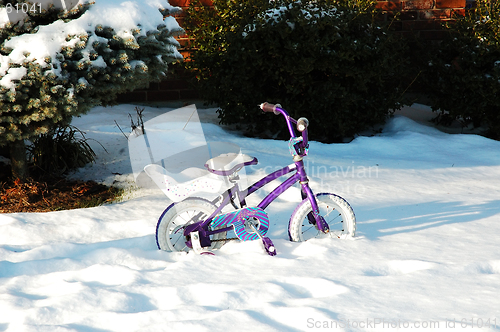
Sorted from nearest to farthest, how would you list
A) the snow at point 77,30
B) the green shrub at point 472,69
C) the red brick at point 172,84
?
the snow at point 77,30 → the green shrub at point 472,69 → the red brick at point 172,84

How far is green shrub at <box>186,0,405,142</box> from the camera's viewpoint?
534 cm

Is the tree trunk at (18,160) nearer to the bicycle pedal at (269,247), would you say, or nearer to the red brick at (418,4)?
the bicycle pedal at (269,247)

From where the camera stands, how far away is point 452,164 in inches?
190

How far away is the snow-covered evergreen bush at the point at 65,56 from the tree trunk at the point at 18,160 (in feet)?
1.33

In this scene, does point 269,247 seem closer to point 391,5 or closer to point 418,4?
point 391,5

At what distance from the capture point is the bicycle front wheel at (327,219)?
295 centimetres

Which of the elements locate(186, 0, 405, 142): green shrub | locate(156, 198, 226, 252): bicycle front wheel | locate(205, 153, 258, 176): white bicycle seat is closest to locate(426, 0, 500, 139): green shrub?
locate(186, 0, 405, 142): green shrub

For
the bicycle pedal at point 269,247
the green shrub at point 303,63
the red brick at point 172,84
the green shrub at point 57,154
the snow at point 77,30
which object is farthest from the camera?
the red brick at point 172,84

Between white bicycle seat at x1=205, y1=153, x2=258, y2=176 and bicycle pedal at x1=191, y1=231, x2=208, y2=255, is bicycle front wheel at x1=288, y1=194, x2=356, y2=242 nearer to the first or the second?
white bicycle seat at x1=205, y1=153, x2=258, y2=176

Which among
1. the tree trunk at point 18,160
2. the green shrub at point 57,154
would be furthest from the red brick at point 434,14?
the tree trunk at point 18,160

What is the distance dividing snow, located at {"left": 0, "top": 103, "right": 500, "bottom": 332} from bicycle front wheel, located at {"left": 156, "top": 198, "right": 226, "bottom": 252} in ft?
0.27

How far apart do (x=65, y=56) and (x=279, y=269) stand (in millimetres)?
2176

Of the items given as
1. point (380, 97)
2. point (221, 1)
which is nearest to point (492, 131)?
Result: point (380, 97)

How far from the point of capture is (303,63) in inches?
207
